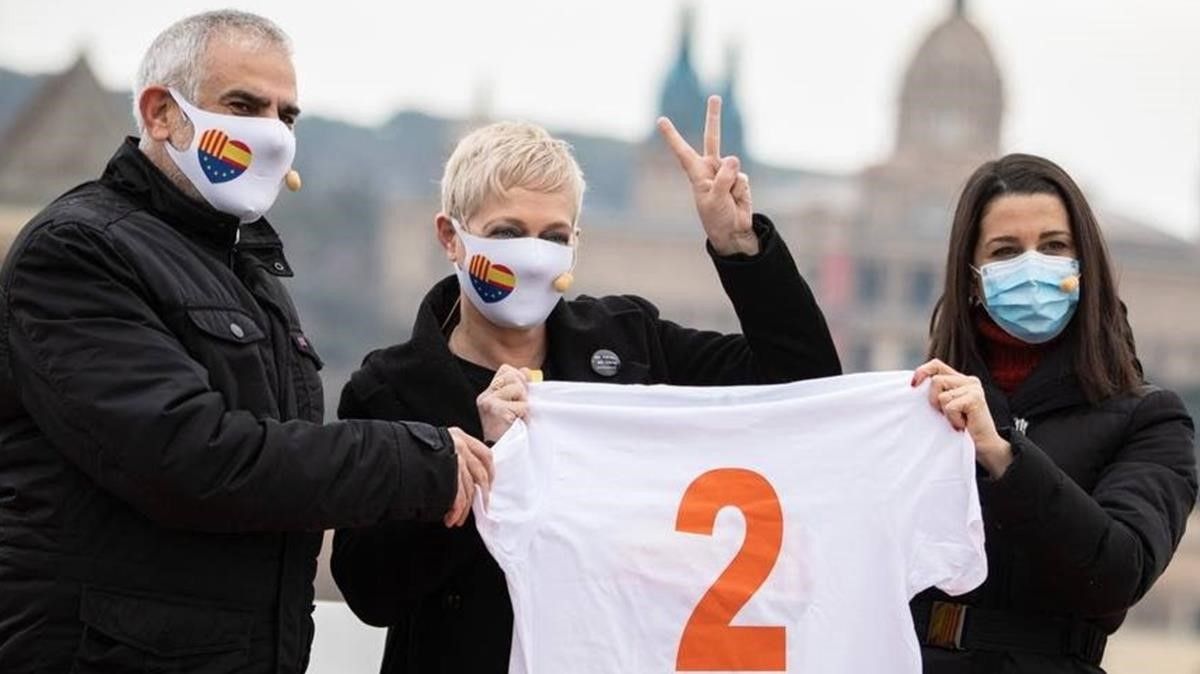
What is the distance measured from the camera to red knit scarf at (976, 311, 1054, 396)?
4188 millimetres

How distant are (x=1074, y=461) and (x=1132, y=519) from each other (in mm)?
187

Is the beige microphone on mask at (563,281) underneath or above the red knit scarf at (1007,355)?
above

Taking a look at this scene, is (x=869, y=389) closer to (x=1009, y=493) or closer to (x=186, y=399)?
(x=1009, y=493)

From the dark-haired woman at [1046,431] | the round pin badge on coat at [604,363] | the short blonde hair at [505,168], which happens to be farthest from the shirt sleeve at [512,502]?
the dark-haired woman at [1046,431]

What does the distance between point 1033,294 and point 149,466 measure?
1409 mm

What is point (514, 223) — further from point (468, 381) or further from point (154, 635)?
point (154, 635)

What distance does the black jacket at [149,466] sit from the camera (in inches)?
138

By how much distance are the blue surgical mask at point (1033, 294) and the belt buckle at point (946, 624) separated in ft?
1.45

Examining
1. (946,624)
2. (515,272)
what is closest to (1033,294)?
(946,624)

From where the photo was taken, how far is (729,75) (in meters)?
98.1

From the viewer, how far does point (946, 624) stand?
4.05 meters

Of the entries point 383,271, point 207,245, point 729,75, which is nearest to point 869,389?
point 207,245

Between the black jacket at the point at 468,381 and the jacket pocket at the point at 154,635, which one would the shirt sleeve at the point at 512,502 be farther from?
the jacket pocket at the point at 154,635

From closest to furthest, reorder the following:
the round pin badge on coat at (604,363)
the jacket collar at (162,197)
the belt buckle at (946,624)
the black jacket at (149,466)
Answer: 1. the black jacket at (149,466)
2. the jacket collar at (162,197)
3. the belt buckle at (946,624)
4. the round pin badge on coat at (604,363)
